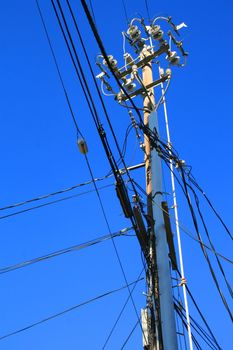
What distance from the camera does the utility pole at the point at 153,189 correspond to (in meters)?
5.78

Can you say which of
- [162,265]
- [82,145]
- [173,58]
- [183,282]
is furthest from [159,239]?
Result: [173,58]

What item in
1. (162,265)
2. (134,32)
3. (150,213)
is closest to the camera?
(162,265)

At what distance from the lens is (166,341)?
A: 5473 millimetres

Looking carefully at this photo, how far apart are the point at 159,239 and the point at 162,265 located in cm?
43

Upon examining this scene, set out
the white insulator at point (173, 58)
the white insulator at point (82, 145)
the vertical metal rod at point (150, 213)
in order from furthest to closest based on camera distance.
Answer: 1. the white insulator at point (173, 58)
2. the white insulator at point (82, 145)
3. the vertical metal rod at point (150, 213)

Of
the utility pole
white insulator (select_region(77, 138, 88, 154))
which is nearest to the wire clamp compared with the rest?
the utility pole

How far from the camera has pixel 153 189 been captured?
7.13 metres

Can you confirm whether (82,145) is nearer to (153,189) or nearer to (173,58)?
(153,189)

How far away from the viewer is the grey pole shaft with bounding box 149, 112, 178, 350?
18.2 feet

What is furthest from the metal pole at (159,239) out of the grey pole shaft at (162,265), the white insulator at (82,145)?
the white insulator at (82,145)

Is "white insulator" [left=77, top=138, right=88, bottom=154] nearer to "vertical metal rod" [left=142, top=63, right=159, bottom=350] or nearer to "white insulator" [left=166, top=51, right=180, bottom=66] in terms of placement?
"vertical metal rod" [left=142, top=63, right=159, bottom=350]

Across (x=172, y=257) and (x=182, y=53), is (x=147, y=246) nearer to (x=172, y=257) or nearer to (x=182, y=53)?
(x=172, y=257)

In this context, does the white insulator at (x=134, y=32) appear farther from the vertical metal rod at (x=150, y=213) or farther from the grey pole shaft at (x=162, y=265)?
the grey pole shaft at (x=162, y=265)

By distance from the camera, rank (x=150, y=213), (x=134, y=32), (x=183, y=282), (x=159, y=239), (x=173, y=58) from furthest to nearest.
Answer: (x=134, y=32)
(x=173, y=58)
(x=150, y=213)
(x=183, y=282)
(x=159, y=239)
